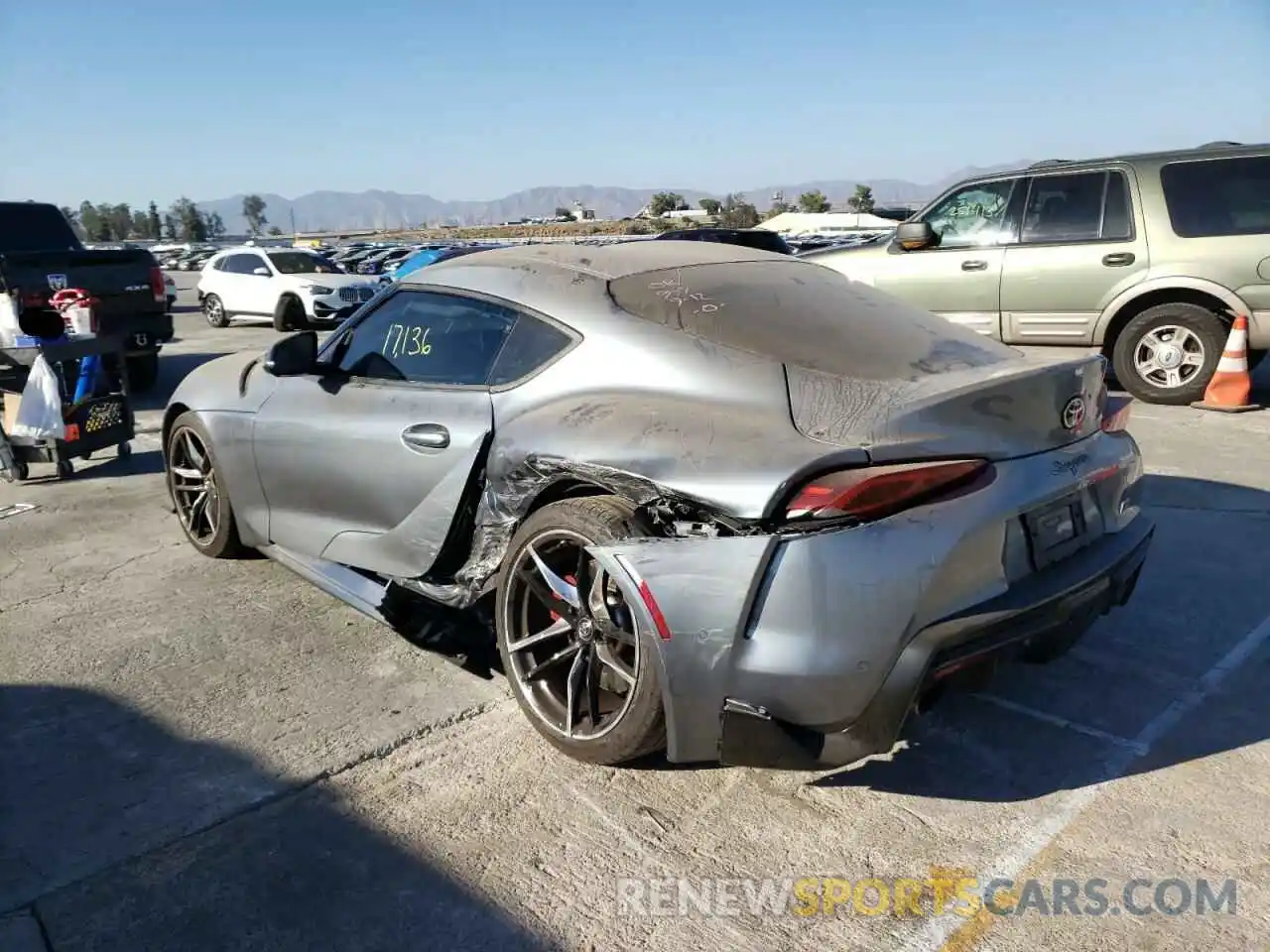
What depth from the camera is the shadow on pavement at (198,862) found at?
7.74 feet

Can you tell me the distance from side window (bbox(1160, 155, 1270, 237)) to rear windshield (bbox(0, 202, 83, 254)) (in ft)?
35.4

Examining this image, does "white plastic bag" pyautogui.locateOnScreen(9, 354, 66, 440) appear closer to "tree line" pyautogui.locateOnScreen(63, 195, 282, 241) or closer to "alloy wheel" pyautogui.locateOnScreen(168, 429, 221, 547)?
"alloy wheel" pyautogui.locateOnScreen(168, 429, 221, 547)

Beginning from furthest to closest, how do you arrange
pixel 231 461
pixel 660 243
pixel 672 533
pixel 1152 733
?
pixel 231 461, pixel 660 243, pixel 1152 733, pixel 672 533

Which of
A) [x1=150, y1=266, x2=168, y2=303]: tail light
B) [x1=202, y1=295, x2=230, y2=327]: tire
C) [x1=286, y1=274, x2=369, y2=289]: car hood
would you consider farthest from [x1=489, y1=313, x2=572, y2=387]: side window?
[x1=202, y1=295, x2=230, y2=327]: tire

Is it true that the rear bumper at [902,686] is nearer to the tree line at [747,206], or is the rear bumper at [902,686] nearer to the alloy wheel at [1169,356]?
the alloy wheel at [1169,356]

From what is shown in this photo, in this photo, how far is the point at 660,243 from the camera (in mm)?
4059

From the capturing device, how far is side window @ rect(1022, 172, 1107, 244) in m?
8.22

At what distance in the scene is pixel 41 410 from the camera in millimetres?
6598

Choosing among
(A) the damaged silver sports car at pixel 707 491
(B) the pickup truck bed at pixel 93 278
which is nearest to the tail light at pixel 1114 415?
(A) the damaged silver sports car at pixel 707 491

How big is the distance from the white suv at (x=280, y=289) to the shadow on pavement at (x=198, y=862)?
585 inches

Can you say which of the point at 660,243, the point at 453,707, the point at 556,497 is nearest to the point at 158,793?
the point at 453,707

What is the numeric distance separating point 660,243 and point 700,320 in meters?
1.06

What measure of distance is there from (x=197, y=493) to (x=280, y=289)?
14401 millimetres

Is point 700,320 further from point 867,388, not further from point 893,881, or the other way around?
point 893,881
